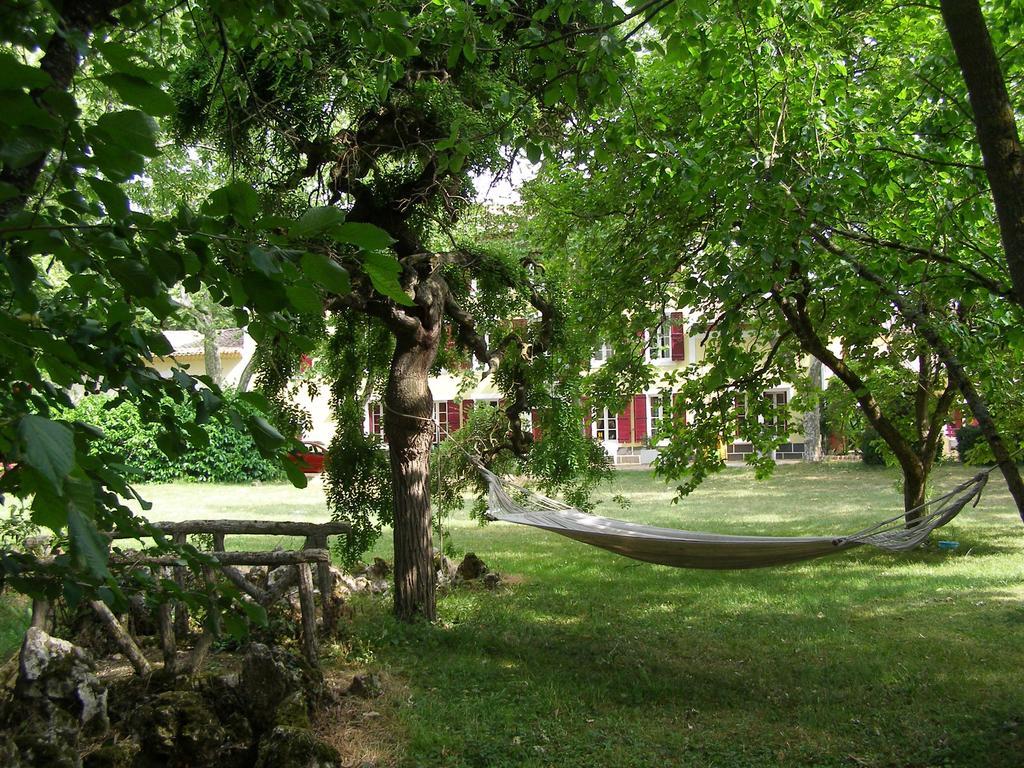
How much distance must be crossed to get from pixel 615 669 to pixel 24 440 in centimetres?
410

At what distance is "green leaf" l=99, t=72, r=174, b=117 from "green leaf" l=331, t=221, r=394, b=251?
20cm

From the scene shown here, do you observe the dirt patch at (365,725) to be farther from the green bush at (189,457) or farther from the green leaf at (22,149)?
the green bush at (189,457)

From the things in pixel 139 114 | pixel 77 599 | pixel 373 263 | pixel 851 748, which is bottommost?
pixel 851 748

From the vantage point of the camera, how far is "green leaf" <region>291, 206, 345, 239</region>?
0.78 metres

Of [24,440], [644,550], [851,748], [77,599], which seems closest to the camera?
[24,440]

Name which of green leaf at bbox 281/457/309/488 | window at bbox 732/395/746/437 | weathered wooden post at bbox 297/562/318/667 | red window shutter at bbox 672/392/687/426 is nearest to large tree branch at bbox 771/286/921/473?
window at bbox 732/395/746/437

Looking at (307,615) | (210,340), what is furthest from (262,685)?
(210,340)

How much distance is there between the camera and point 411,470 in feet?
16.4

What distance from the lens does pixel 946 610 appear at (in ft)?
18.2

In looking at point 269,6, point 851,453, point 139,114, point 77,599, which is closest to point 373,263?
point 139,114

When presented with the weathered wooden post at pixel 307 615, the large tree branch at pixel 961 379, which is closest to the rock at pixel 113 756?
the weathered wooden post at pixel 307 615

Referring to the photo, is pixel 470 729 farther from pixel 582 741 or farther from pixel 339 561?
pixel 339 561

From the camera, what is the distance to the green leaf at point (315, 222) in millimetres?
783

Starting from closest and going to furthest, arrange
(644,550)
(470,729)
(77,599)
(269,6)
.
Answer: (77,599), (269,6), (470,729), (644,550)
